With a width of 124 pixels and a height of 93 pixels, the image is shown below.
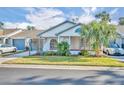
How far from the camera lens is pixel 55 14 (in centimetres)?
767

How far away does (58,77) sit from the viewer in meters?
7.69

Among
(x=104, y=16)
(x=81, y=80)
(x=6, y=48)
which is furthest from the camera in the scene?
(x=6, y=48)

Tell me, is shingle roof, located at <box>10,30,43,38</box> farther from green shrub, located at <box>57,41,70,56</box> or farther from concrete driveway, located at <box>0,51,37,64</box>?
green shrub, located at <box>57,41,70,56</box>

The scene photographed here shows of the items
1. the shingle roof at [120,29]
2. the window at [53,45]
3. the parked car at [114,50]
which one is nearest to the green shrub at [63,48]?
the window at [53,45]

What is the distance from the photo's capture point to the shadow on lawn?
7566mm

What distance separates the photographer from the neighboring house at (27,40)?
803 centimetres

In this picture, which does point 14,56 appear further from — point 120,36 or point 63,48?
point 120,36

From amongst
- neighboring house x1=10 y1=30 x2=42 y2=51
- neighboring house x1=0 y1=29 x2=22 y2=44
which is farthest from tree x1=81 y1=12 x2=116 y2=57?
neighboring house x1=0 y1=29 x2=22 y2=44

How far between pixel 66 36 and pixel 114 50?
3.94 feet

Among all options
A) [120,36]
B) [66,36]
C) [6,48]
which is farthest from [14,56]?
[120,36]

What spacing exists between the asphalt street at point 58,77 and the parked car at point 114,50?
44 centimetres

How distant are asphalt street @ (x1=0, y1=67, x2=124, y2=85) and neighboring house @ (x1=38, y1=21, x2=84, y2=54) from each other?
1.78 feet

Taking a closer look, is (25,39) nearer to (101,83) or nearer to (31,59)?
(31,59)

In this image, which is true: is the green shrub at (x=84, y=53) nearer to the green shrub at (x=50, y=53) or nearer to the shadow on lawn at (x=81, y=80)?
the shadow on lawn at (x=81, y=80)
